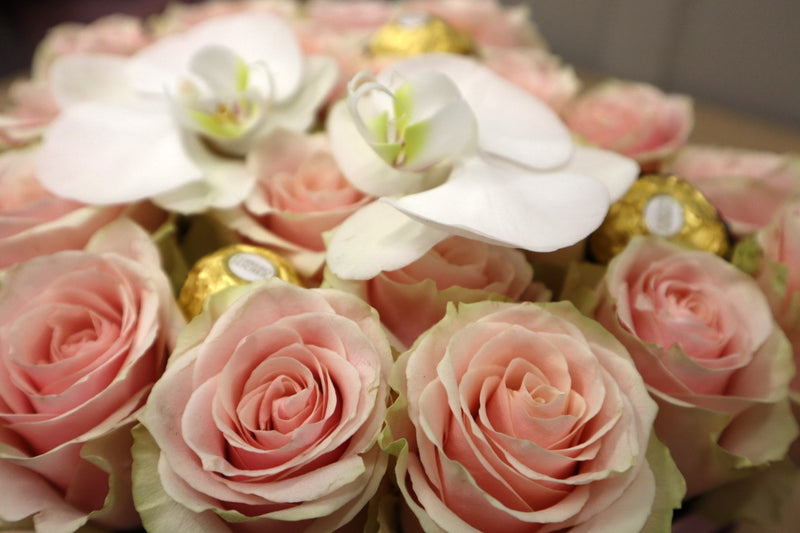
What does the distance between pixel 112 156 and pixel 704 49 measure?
97 cm

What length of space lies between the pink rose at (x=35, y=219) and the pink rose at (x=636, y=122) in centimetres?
43

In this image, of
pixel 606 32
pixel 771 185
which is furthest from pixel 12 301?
pixel 606 32

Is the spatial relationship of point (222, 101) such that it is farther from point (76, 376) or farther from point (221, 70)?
point (76, 376)

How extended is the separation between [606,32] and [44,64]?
94 cm

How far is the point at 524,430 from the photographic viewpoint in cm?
35

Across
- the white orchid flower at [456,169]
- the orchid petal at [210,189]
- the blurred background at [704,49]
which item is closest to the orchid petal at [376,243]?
the white orchid flower at [456,169]

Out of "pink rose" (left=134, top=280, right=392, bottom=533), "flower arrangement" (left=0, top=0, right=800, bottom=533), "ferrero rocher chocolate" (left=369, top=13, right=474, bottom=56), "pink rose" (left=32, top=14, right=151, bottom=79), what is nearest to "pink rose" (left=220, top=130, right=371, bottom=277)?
"flower arrangement" (left=0, top=0, right=800, bottom=533)

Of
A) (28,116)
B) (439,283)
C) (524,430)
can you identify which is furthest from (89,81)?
(524,430)

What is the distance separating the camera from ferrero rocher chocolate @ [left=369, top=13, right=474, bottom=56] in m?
0.71

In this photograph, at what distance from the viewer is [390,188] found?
1.55 ft

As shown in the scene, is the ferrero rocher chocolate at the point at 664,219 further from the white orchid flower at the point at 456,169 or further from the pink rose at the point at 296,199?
the pink rose at the point at 296,199

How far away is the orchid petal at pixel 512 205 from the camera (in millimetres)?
385

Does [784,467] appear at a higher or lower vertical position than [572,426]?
lower

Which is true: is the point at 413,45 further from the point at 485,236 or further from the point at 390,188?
the point at 485,236
